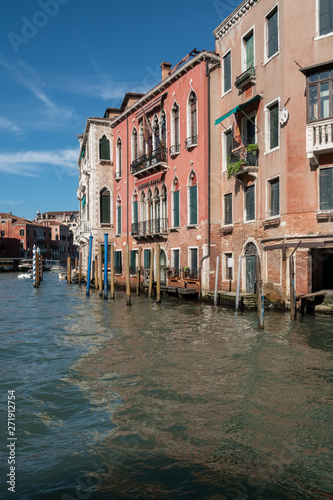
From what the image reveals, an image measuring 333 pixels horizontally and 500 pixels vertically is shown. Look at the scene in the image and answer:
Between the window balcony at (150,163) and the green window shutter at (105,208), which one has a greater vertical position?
the window balcony at (150,163)

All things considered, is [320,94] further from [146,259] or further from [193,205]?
[146,259]

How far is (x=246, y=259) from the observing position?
1565cm

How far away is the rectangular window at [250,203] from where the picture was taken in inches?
601

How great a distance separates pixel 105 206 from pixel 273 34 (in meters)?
16.1

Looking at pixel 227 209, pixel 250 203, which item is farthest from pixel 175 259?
pixel 250 203

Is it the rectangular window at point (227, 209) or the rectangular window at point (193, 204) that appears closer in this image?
the rectangular window at point (227, 209)

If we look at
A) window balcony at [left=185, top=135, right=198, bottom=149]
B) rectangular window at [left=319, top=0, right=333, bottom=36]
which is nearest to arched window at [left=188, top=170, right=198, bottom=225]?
window balcony at [left=185, top=135, right=198, bottom=149]

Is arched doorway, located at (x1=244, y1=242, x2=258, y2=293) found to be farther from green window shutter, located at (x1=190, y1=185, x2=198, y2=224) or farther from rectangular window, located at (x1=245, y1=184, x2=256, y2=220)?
green window shutter, located at (x1=190, y1=185, x2=198, y2=224)

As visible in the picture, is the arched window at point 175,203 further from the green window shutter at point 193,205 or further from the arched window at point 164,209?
the green window shutter at point 193,205

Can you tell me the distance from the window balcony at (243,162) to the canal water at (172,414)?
599 cm

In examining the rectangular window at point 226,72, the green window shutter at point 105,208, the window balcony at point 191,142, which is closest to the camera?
the rectangular window at point 226,72

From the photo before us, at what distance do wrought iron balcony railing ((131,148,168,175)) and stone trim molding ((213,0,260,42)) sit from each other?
17.5ft

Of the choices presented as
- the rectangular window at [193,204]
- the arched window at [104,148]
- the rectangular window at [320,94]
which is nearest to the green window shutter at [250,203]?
the rectangular window at [193,204]

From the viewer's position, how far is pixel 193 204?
Answer: 18.3 m
